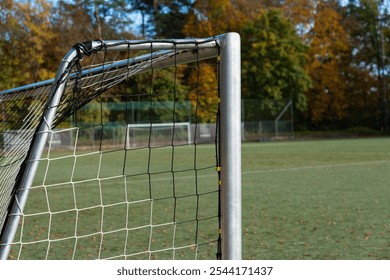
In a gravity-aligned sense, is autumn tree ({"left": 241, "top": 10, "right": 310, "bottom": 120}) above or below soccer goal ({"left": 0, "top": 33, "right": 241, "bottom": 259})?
above

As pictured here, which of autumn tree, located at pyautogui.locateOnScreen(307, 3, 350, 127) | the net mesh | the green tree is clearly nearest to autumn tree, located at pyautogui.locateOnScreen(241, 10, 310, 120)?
autumn tree, located at pyautogui.locateOnScreen(307, 3, 350, 127)

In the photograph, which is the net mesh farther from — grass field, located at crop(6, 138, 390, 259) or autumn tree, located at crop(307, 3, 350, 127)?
autumn tree, located at crop(307, 3, 350, 127)

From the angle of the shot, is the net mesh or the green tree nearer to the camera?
the net mesh

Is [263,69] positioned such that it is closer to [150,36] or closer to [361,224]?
[150,36]

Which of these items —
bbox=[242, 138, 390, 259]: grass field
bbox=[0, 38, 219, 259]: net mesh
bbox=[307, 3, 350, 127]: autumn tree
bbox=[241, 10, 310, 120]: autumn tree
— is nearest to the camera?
bbox=[0, 38, 219, 259]: net mesh

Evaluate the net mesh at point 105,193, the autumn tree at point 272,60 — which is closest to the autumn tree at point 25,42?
the autumn tree at point 272,60

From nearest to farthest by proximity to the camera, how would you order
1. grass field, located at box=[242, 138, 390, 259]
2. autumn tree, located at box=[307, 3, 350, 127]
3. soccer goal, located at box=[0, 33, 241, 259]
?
soccer goal, located at box=[0, 33, 241, 259], grass field, located at box=[242, 138, 390, 259], autumn tree, located at box=[307, 3, 350, 127]

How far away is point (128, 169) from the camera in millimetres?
16250

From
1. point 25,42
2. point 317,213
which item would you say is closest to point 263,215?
point 317,213

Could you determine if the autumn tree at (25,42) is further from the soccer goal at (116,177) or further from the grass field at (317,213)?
the grass field at (317,213)

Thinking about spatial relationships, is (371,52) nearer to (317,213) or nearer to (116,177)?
(317,213)

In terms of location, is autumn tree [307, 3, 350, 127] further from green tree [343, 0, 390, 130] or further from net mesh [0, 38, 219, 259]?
net mesh [0, 38, 219, 259]

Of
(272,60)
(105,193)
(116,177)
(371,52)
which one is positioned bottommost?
(105,193)

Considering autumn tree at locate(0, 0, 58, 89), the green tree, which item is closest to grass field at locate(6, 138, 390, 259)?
autumn tree at locate(0, 0, 58, 89)
